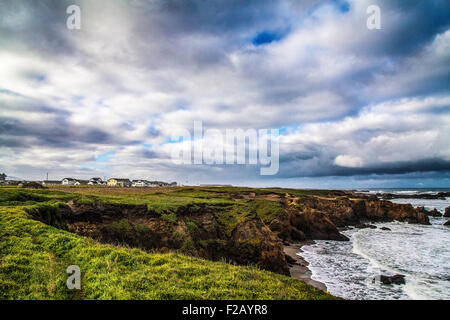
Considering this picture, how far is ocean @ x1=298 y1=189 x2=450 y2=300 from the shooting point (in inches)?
716

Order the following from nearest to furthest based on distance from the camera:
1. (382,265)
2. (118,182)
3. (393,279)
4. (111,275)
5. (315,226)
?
(111,275)
(393,279)
(382,265)
(315,226)
(118,182)

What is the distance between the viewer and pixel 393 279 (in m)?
20.2

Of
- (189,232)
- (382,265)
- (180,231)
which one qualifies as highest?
(180,231)

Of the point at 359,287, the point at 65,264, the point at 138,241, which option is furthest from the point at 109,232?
the point at 359,287

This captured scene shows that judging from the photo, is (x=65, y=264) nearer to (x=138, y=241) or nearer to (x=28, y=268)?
(x=28, y=268)

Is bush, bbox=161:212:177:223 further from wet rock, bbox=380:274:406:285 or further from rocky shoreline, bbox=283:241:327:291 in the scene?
wet rock, bbox=380:274:406:285

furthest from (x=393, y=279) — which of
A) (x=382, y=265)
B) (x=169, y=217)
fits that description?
(x=169, y=217)

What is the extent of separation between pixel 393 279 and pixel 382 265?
520 centimetres

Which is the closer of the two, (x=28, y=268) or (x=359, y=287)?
(x=28, y=268)

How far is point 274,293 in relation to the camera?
891cm

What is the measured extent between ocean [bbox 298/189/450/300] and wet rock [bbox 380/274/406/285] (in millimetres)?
431

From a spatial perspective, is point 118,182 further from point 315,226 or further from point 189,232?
point 189,232

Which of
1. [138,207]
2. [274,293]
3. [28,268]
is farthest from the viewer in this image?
[138,207]
